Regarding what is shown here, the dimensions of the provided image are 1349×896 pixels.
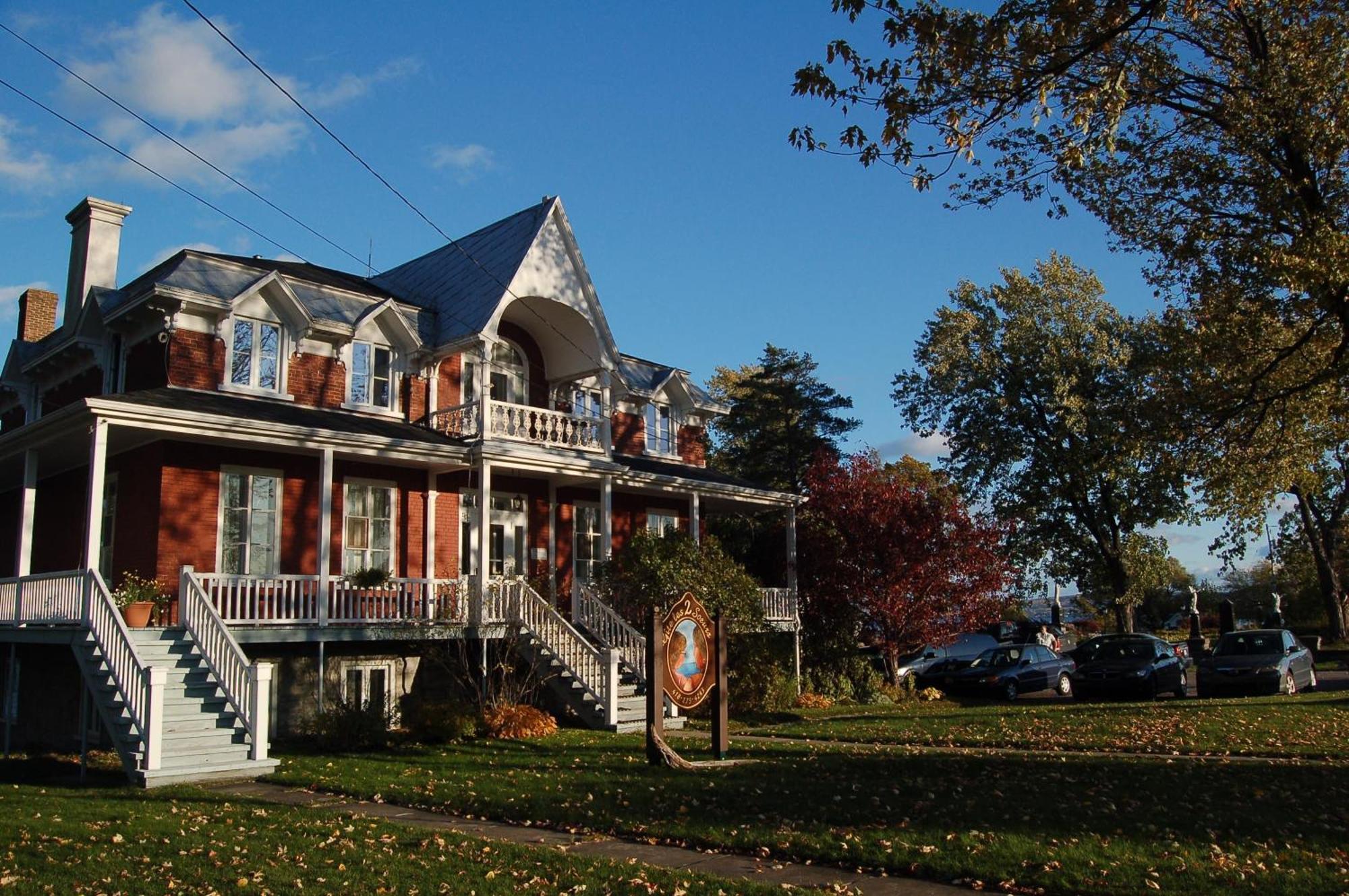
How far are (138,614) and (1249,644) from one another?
2385 cm

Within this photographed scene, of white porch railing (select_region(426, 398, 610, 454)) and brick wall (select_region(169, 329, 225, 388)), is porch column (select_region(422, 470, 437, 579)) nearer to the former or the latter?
white porch railing (select_region(426, 398, 610, 454))

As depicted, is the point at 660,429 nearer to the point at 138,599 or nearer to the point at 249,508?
the point at 249,508

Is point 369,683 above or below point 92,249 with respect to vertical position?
below

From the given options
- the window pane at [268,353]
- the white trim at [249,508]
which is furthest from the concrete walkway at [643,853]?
the window pane at [268,353]

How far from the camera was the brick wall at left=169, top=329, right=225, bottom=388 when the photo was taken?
64.6ft

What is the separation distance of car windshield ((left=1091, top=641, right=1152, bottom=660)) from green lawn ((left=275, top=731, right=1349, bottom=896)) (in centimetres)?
1250

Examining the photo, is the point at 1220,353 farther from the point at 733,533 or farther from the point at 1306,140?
the point at 733,533

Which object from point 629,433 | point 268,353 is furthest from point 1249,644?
point 268,353

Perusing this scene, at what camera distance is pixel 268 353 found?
833 inches

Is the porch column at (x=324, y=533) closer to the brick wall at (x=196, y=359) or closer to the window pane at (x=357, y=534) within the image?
the window pane at (x=357, y=534)

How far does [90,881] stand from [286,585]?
37.0ft

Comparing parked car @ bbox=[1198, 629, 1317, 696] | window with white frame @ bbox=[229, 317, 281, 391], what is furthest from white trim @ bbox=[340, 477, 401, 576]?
parked car @ bbox=[1198, 629, 1317, 696]

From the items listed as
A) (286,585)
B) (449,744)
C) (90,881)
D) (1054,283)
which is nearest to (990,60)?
(90,881)

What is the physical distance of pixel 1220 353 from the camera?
63.1 feet
